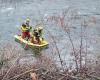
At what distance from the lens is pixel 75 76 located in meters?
5.81

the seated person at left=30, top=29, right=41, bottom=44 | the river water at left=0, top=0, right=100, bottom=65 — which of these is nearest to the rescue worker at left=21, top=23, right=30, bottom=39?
the seated person at left=30, top=29, right=41, bottom=44

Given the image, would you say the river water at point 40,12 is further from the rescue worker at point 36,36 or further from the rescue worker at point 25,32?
the rescue worker at point 25,32

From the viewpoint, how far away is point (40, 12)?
29.2 metres

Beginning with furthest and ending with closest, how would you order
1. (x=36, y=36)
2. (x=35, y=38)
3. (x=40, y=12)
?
(x=40, y=12) < (x=35, y=38) < (x=36, y=36)

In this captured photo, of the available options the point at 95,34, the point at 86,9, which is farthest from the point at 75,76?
the point at 86,9

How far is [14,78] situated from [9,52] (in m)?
0.91

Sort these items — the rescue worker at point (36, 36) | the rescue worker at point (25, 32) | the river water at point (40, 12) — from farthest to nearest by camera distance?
the river water at point (40, 12), the rescue worker at point (25, 32), the rescue worker at point (36, 36)

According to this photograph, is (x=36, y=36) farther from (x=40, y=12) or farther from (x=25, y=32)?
(x=40, y=12)

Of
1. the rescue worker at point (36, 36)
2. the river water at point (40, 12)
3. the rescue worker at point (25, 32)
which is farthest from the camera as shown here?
the river water at point (40, 12)

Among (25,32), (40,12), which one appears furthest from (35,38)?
(40,12)

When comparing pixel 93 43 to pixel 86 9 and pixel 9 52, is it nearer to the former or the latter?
pixel 86 9

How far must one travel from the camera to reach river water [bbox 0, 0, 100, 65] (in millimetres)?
24645

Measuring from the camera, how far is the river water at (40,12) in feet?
80.9

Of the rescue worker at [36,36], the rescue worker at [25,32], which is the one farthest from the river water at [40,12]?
the rescue worker at [25,32]
